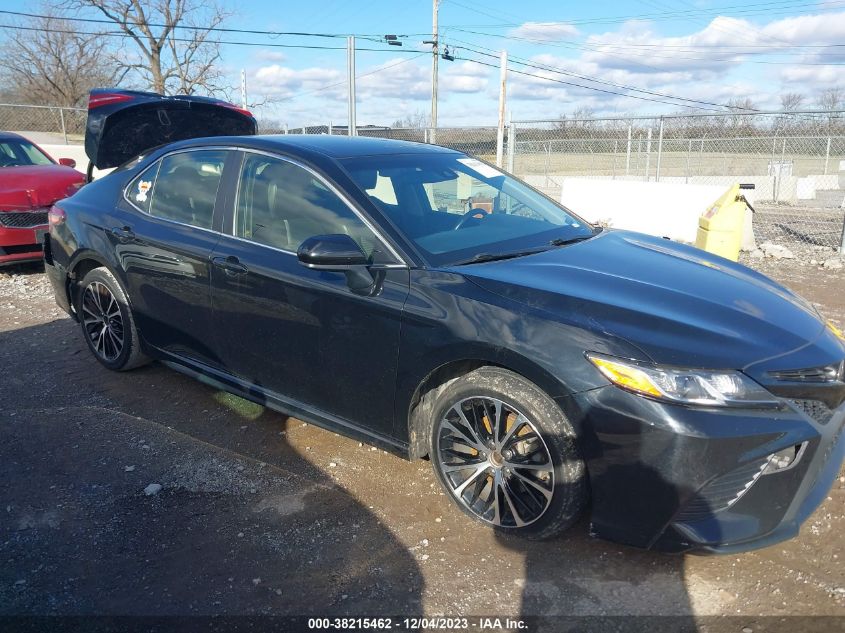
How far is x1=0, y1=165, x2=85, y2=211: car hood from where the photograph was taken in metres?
7.63

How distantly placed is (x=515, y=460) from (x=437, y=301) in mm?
754

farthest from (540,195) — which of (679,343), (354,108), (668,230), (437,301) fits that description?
(354,108)

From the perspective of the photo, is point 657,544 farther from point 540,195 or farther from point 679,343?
point 540,195

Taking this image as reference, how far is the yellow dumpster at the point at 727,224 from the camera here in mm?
7477

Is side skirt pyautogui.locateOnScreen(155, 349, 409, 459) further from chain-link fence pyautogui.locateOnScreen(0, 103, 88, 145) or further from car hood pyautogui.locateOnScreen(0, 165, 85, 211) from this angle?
chain-link fence pyautogui.locateOnScreen(0, 103, 88, 145)

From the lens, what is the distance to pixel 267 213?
3.67m

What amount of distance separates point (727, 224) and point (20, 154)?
354 inches

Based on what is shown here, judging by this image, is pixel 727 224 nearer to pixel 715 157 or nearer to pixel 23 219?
pixel 23 219

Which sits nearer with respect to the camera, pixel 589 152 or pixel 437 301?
pixel 437 301

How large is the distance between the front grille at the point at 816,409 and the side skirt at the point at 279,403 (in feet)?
5.47

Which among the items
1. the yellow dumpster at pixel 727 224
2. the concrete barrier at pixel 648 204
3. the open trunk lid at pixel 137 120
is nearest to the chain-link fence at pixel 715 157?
the concrete barrier at pixel 648 204

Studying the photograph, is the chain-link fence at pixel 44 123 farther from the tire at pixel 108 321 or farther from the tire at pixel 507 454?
the tire at pixel 507 454

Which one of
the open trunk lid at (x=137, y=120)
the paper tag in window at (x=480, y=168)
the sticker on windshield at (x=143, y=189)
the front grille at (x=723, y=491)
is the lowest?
the front grille at (x=723, y=491)

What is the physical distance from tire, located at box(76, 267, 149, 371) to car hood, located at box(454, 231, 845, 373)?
2.69 meters
